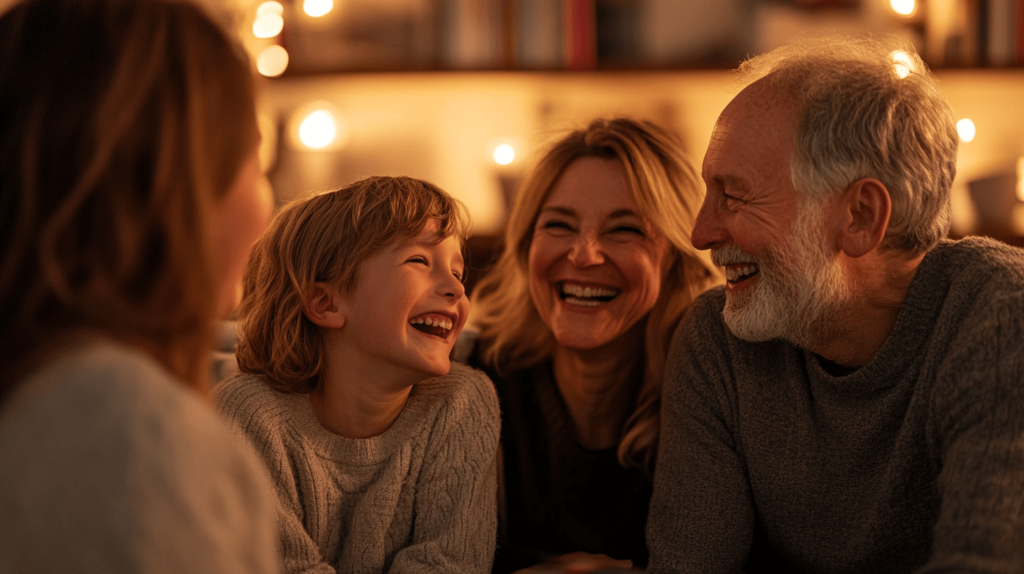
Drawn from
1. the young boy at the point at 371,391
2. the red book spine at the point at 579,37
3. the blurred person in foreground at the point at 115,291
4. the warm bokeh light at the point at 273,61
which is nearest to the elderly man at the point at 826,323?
the young boy at the point at 371,391

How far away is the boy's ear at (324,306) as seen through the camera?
4.72 feet

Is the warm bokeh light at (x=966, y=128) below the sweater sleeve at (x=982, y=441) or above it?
above

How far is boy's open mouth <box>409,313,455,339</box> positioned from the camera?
1432mm

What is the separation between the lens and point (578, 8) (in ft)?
8.78

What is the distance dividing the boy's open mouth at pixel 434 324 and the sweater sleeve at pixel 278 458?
275mm

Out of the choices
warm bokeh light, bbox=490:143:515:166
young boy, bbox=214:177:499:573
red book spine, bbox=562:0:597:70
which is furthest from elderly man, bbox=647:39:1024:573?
warm bokeh light, bbox=490:143:515:166

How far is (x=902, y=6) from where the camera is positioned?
272 cm

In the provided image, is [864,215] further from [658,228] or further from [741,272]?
[658,228]

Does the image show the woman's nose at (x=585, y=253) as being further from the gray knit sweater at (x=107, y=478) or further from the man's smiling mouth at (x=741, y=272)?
the gray knit sweater at (x=107, y=478)

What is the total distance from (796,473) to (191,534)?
3.15 feet

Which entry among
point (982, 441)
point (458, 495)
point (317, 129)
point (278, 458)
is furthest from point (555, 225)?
point (317, 129)

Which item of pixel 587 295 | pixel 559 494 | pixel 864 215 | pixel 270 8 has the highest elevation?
pixel 270 8

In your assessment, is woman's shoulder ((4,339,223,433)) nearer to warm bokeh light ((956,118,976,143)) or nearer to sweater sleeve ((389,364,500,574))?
sweater sleeve ((389,364,500,574))

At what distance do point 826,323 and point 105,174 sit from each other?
1.04 metres
